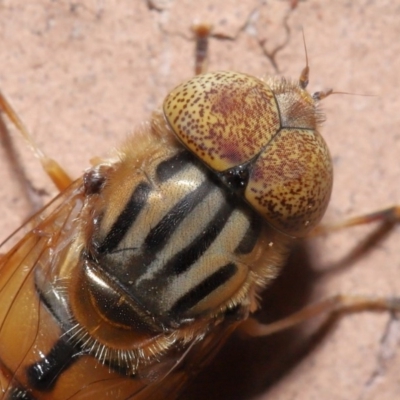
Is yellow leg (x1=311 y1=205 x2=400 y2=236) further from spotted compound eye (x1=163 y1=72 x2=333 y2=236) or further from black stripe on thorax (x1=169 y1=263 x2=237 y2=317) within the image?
black stripe on thorax (x1=169 y1=263 x2=237 y2=317)

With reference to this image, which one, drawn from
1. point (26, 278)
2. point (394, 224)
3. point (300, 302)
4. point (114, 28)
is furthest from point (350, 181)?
point (26, 278)

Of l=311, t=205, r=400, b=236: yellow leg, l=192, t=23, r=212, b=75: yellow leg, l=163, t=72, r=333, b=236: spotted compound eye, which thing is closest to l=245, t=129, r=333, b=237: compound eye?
l=163, t=72, r=333, b=236: spotted compound eye

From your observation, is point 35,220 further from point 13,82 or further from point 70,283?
point 13,82

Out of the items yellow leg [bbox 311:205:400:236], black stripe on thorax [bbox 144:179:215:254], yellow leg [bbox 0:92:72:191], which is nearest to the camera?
black stripe on thorax [bbox 144:179:215:254]

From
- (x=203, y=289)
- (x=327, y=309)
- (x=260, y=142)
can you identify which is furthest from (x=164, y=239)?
(x=327, y=309)

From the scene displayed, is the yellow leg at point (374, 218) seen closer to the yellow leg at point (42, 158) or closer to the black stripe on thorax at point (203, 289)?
the black stripe on thorax at point (203, 289)

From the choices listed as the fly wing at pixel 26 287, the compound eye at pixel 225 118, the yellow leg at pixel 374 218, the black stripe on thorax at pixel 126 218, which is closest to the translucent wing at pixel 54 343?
the fly wing at pixel 26 287
